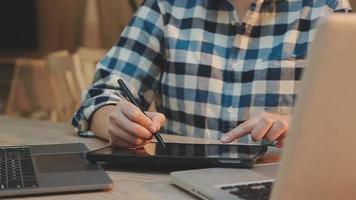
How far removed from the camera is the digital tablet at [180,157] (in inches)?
34.4

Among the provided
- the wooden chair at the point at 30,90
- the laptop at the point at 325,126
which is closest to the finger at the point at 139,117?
the laptop at the point at 325,126

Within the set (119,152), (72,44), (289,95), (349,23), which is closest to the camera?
(349,23)

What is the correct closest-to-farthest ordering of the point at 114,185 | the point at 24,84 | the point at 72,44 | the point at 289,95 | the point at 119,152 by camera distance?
the point at 114,185 < the point at 119,152 < the point at 289,95 < the point at 24,84 < the point at 72,44

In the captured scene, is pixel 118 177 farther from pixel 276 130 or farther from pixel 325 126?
pixel 325 126

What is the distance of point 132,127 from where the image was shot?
100 centimetres

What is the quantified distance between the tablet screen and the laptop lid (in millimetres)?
310

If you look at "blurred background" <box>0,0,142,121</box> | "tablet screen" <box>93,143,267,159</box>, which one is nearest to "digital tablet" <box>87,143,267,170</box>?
"tablet screen" <box>93,143,267,159</box>

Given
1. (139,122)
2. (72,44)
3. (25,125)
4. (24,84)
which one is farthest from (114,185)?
(72,44)

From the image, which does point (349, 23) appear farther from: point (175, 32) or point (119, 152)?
point (175, 32)

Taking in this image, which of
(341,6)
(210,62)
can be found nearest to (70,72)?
(210,62)

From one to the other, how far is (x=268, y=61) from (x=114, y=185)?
0.58 m

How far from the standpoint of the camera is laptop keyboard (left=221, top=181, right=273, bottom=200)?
70cm

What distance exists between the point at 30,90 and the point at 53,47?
2.76 feet

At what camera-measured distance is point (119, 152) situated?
94 centimetres
